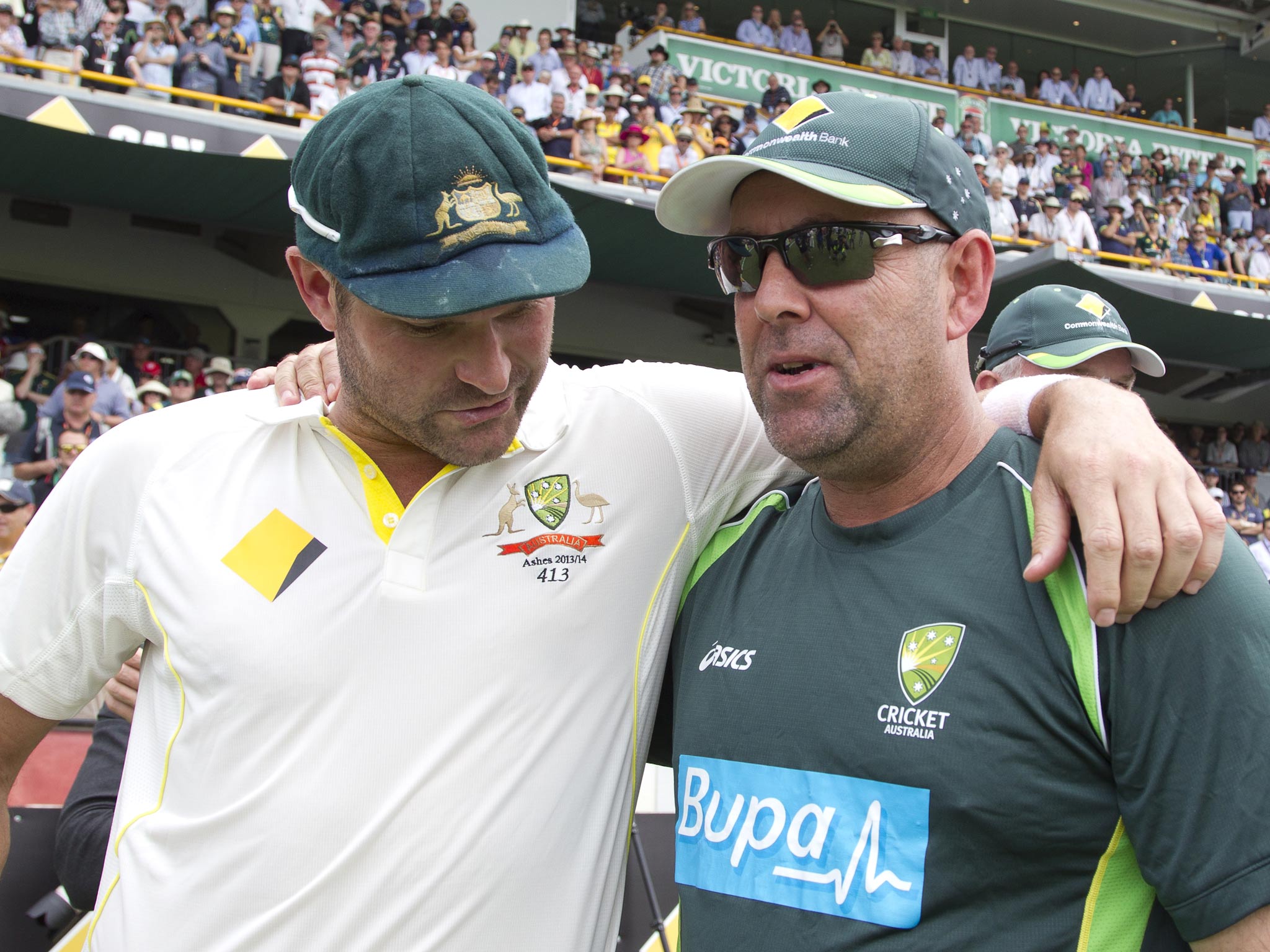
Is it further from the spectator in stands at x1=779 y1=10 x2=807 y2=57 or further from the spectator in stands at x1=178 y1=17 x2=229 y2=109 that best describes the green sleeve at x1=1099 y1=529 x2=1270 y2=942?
the spectator in stands at x1=779 y1=10 x2=807 y2=57

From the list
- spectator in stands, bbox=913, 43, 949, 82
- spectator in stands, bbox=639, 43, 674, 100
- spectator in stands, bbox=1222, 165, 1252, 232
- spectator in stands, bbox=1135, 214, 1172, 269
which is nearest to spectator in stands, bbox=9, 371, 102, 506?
spectator in stands, bbox=639, 43, 674, 100

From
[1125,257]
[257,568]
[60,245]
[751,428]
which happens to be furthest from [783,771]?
[1125,257]

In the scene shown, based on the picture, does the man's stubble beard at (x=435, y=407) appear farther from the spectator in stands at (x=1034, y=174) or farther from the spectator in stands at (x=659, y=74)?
the spectator in stands at (x=1034, y=174)

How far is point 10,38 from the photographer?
1030 centimetres

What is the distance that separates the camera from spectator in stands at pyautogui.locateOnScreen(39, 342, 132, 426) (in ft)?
27.2

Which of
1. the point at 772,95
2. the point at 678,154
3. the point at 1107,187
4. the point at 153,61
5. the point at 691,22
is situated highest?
the point at 691,22

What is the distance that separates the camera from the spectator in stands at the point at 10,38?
33.2ft

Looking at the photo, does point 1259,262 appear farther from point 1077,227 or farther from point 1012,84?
point 1012,84

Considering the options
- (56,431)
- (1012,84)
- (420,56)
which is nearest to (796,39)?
(1012,84)

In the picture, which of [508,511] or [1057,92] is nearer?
[508,511]

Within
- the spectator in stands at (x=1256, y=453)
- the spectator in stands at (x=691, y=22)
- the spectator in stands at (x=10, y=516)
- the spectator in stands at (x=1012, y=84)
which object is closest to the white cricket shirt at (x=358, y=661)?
the spectator in stands at (x=10, y=516)

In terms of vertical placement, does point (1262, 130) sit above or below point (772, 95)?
below

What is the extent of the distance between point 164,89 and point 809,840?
10.8 metres

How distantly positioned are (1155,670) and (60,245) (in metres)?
13.7
